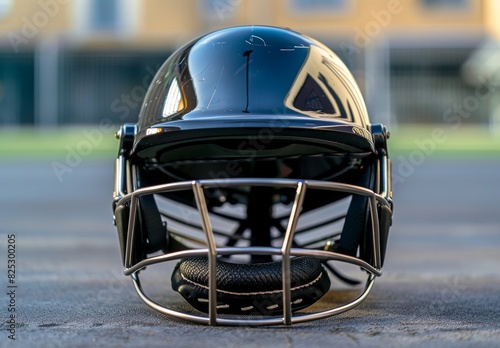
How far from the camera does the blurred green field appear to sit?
1781 centimetres

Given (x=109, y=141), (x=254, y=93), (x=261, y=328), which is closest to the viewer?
(x=261, y=328)

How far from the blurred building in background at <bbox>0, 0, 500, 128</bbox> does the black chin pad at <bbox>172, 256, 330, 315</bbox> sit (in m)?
22.8

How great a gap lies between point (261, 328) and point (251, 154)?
1.74 ft

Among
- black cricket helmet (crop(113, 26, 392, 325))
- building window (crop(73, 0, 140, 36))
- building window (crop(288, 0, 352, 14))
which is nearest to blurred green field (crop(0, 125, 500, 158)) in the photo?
building window (crop(73, 0, 140, 36))

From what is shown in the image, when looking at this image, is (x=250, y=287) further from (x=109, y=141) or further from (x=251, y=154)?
(x=109, y=141)

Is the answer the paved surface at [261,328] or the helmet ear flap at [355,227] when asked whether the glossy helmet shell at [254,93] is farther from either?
the paved surface at [261,328]

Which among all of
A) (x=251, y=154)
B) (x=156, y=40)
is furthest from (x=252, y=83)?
(x=156, y=40)

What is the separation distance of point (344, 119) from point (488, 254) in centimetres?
221

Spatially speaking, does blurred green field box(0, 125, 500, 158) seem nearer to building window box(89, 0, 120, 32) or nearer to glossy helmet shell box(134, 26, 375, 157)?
building window box(89, 0, 120, 32)

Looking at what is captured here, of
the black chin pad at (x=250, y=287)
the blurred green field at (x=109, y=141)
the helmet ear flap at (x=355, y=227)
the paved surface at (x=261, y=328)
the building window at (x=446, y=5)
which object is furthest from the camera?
the building window at (x=446, y=5)

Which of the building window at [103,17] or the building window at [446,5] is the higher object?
the building window at [446,5]

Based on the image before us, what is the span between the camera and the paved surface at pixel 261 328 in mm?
1852

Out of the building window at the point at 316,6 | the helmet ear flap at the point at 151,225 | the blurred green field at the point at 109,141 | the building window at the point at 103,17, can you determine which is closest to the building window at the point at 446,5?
the building window at the point at 316,6

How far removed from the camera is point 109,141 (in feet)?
73.9
